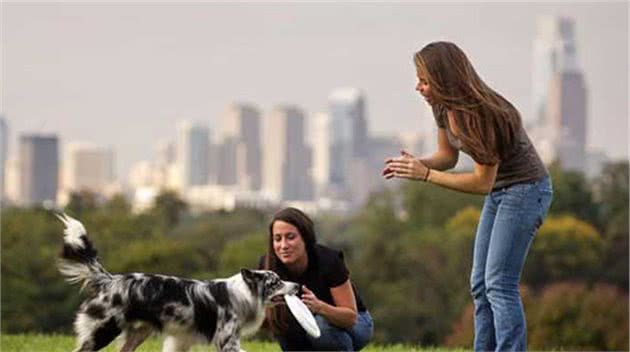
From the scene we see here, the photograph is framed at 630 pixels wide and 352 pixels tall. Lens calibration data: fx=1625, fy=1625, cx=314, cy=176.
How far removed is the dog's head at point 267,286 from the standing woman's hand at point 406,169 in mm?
870

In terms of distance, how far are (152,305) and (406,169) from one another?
5.53 feet

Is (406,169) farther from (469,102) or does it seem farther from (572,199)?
(572,199)

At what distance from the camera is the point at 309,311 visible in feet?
31.7

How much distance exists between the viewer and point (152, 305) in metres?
9.08

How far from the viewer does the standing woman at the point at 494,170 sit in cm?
945

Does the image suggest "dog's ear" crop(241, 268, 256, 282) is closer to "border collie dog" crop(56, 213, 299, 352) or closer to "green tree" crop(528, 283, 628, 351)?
"border collie dog" crop(56, 213, 299, 352)

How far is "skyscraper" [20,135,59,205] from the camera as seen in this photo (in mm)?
171250

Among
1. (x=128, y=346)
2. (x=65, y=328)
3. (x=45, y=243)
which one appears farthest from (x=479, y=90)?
(x=45, y=243)

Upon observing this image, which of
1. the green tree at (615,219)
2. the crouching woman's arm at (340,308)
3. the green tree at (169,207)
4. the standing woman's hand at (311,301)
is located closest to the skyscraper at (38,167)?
the green tree at (169,207)

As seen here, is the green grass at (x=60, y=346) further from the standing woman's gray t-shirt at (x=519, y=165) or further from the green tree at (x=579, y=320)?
the green tree at (x=579, y=320)

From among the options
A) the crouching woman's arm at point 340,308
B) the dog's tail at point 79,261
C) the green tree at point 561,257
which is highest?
the dog's tail at point 79,261

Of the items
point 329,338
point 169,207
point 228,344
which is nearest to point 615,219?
point 169,207

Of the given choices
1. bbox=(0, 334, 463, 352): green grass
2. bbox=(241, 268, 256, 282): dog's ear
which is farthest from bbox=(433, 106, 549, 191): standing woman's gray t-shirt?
bbox=(0, 334, 463, 352): green grass

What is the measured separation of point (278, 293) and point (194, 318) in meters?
0.53
